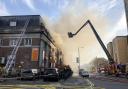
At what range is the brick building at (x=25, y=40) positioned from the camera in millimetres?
59938

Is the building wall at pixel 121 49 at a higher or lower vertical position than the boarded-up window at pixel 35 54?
higher

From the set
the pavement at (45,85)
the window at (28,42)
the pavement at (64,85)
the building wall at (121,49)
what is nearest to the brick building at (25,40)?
the window at (28,42)

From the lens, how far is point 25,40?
61500mm

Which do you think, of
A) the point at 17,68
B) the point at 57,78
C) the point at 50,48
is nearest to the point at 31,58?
the point at 17,68

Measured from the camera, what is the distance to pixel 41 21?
64.4 m

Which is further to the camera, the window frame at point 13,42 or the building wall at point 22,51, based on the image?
the window frame at point 13,42

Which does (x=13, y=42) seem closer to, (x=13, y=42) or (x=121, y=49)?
(x=13, y=42)

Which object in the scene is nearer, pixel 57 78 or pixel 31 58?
pixel 57 78

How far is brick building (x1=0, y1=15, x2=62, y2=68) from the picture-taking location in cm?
5994

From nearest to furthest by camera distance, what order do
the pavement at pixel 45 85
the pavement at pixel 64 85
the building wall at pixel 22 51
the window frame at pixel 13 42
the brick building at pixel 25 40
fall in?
the pavement at pixel 45 85
the pavement at pixel 64 85
the building wall at pixel 22 51
the brick building at pixel 25 40
the window frame at pixel 13 42

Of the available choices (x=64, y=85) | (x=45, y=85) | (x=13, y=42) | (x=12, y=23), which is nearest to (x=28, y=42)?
(x=13, y=42)

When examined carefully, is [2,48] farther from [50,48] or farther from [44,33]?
[50,48]

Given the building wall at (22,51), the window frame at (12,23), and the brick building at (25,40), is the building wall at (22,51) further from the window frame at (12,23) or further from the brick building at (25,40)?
the window frame at (12,23)

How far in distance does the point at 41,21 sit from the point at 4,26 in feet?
30.3
